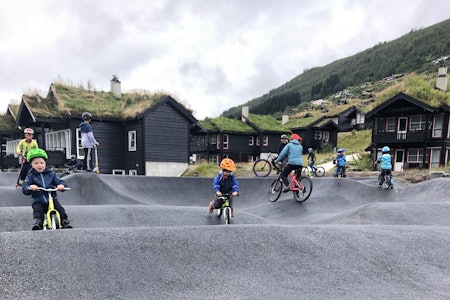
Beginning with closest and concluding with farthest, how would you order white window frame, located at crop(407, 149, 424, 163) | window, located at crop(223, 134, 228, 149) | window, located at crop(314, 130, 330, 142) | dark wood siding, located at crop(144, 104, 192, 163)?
dark wood siding, located at crop(144, 104, 192, 163) < white window frame, located at crop(407, 149, 424, 163) < window, located at crop(223, 134, 228, 149) < window, located at crop(314, 130, 330, 142)

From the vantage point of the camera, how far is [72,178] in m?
10.3

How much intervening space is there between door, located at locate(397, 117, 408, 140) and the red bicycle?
A: 21182mm

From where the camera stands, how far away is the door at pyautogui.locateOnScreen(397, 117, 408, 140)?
26.6 m

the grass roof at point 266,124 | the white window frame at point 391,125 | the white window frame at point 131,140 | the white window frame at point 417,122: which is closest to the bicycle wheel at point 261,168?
the white window frame at point 131,140

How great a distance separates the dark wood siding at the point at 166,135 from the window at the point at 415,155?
21.2 metres

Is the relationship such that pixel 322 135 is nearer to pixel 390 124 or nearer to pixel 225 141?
pixel 225 141

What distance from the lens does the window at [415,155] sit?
27.1 meters

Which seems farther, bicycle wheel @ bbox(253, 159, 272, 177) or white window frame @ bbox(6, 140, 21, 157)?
white window frame @ bbox(6, 140, 21, 157)

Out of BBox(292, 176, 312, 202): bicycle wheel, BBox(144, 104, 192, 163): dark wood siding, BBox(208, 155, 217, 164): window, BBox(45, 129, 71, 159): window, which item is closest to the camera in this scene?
BBox(292, 176, 312, 202): bicycle wheel

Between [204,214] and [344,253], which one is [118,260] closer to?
[344,253]

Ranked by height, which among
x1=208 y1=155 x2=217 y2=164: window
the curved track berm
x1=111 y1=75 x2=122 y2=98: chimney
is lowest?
x1=208 y1=155 x2=217 y2=164: window

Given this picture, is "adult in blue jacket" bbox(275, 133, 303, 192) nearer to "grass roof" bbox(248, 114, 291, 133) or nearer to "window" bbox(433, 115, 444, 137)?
"window" bbox(433, 115, 444, 137)

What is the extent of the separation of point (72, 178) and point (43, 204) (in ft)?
19.4

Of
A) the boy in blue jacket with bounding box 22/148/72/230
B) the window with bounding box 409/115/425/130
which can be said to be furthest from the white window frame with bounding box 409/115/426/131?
the boy in blue jacket with bounding box 22/148/72/230
